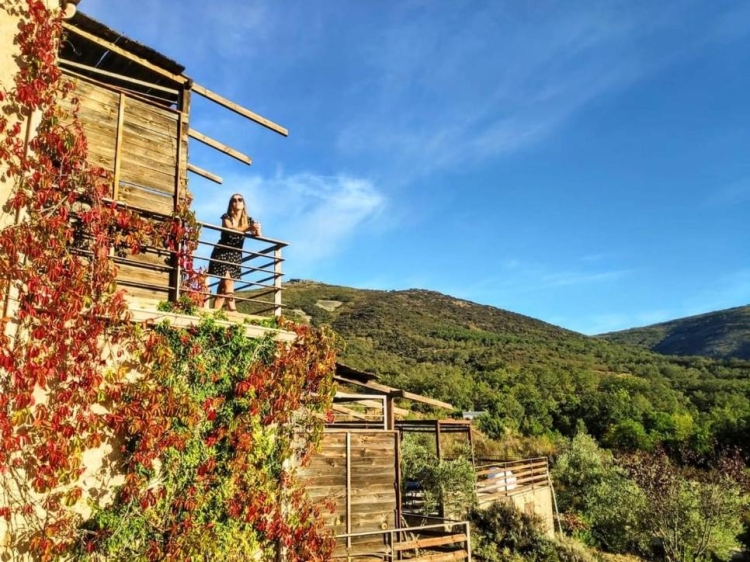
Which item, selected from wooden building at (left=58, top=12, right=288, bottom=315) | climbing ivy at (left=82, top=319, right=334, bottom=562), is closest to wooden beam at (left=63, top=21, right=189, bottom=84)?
wooden building at (left=58, top=12, right=288, bottom=315)

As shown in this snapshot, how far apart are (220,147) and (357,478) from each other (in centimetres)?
607

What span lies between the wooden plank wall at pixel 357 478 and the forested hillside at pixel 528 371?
14588 millimetres

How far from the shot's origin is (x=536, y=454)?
96.0 feet

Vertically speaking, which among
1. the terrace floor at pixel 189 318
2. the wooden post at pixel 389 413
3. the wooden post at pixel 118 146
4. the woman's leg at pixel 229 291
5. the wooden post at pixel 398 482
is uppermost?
the wooden post at pixel 118 146

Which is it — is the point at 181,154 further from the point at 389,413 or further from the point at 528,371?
the point at 528,371

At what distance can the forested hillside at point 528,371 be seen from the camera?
118ft

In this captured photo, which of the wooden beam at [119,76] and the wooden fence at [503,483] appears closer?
the wooden beam at [119,76]

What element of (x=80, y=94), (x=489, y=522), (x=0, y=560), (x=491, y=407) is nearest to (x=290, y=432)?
(x=0, y=560)

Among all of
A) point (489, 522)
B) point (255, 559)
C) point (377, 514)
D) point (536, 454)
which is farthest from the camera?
point (536, 454)

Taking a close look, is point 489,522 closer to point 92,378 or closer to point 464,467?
point 464,467

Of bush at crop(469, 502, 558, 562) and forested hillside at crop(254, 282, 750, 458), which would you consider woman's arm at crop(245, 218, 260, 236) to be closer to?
bush at crop(469, 502, 558, 562)

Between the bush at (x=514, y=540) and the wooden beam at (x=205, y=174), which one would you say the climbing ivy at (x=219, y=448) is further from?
the bush at (x=514, y=540)

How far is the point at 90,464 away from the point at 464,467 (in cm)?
1116

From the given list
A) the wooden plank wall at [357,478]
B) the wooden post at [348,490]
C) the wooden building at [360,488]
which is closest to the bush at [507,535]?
the wooden building at [360,488]
